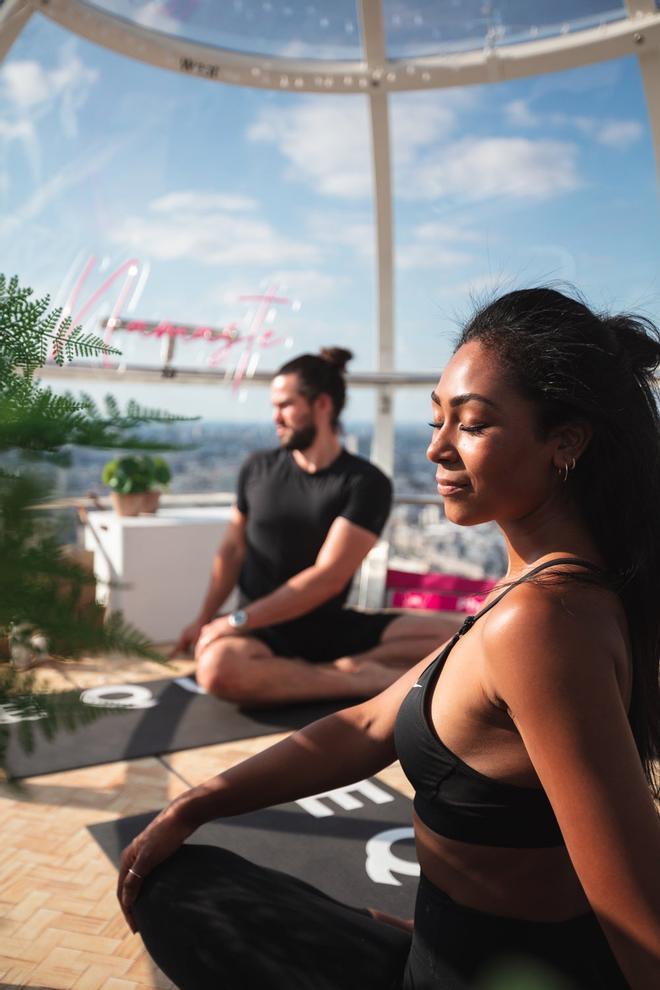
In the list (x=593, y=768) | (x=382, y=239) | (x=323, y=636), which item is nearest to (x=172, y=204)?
(x=382, y=239)

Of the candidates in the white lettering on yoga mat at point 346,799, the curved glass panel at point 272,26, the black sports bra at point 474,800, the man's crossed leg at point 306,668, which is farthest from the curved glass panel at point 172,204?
the black sports bra at point 474,800

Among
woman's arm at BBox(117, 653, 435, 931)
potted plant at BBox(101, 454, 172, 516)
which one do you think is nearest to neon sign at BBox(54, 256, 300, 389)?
potted plant at BBox(101, 454, 172, 516)

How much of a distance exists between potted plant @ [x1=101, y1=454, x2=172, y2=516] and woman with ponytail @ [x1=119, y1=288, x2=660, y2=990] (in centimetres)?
330

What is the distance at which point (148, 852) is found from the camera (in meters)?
1.15

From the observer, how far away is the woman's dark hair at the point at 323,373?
125 inches

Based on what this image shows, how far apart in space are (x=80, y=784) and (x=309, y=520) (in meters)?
1.24

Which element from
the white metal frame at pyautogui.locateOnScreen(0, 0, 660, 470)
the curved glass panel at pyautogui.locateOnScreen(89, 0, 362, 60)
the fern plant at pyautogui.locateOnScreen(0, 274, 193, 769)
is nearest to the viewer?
the fern plant at pyautogui.locateOnScreen(0, 274, 193, 769)

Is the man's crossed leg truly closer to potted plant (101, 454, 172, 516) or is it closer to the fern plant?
potted plant (101, 454, 172, 516)

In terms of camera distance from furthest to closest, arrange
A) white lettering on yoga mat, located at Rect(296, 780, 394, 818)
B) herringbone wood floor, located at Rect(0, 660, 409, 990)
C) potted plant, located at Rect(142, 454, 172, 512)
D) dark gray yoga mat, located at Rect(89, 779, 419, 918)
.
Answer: potted plant, located at Rect(142, 454, 172, 512), white lettering on yoga mat, located at Rect(296, 780, 394, 818), dark gray yoga mat, located at Rect(89, 779, 419, 918), herringbone wood floor, located at Rect(0, 660, 409, 990)

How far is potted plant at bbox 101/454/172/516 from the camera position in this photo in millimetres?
4266

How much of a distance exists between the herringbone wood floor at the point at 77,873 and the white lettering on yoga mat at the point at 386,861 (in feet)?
1.13

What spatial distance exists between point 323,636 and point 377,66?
2950 millimetres

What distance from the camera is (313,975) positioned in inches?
39.3

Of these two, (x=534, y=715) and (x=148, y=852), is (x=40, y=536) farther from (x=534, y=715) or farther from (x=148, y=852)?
(x=148, y=852)
